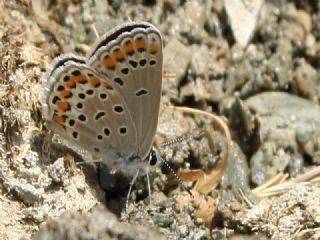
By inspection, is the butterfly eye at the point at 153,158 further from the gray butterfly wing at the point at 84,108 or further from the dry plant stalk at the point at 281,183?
the dry plant stalk at the point at 281,183

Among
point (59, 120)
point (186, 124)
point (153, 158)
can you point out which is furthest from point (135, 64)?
point (186, 124)

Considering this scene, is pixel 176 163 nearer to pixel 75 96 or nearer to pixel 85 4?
pixel 75 96

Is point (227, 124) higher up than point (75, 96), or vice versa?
point (75, 96)

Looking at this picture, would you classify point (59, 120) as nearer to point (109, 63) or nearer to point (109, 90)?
point (109, 90)

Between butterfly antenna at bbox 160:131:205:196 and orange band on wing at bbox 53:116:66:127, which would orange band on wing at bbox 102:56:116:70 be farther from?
butterfly antenna at bbox 160:131:205:196

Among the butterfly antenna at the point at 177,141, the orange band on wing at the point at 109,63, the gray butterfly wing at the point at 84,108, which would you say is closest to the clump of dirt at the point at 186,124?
the butterfly antenna at the point at 177,141

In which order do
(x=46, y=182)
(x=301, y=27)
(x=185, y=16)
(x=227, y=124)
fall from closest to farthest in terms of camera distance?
(x=46, y=182) < (x=227, y=124) < (x=185, y=16) < (x=301, y=27)

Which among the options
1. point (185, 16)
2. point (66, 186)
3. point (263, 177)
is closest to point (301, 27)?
point (185, 16)

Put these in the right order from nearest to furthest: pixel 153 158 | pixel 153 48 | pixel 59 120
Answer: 1. pixel 153 48
2. pixel 59 120
3. pixel 153 158
